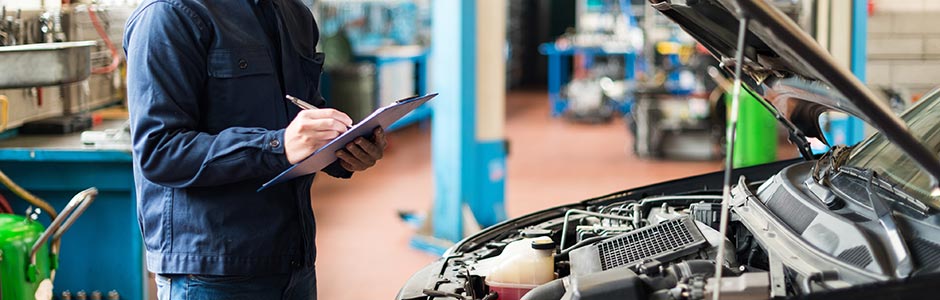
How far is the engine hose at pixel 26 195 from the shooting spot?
11.2 feet

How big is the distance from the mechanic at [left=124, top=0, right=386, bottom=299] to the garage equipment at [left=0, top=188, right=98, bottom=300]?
107 centimetres

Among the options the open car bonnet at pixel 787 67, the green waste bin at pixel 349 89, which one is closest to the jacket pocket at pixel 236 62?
the open car bonnet at pixel 787 67

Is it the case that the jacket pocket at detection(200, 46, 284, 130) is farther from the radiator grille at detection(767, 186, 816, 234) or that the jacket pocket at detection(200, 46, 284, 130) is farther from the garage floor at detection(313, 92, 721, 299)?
the garage floor at detection(313, 92, 721, 299)

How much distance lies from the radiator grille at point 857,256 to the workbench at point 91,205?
2463mm

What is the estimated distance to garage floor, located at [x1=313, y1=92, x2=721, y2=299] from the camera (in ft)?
17.6

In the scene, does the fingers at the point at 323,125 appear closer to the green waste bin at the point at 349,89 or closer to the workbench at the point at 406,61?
the workbench at the point at 406,61

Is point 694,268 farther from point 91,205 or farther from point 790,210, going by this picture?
point 91,205

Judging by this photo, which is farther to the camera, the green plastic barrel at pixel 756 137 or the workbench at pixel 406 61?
the workbench at pixel 406 61

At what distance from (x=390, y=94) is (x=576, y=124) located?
2.37 meters

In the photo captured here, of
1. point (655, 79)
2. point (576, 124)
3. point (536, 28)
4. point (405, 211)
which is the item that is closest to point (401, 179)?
point (405, 211)

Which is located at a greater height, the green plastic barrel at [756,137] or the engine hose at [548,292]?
the engine hose at [548,292]

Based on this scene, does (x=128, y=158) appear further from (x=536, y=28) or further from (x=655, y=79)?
(x=536, y=28)

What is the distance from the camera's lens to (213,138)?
1.98 metres

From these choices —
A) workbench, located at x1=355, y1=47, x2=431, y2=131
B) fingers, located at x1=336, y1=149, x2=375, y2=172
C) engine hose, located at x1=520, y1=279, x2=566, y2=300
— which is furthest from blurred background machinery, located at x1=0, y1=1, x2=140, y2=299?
workbench, located at x1=355, y1=47, x2=431, y2=131
